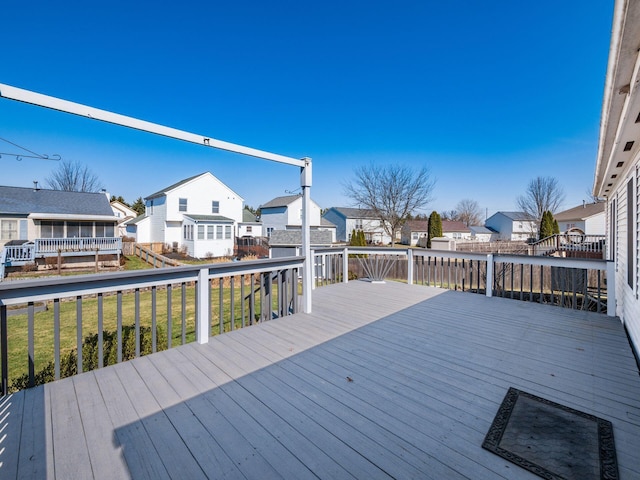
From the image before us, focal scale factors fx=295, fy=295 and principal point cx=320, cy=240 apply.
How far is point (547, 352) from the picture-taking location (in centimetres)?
329

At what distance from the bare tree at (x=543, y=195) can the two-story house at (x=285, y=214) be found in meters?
23.2

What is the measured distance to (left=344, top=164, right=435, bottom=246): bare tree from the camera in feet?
74.1

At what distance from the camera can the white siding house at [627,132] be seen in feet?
4.93

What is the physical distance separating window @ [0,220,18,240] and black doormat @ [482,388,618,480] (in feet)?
Result: 68.6

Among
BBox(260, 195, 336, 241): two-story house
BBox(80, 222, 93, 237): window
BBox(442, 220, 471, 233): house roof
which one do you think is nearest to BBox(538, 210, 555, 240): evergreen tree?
BBox(260, 195, 336, 241): two-story house

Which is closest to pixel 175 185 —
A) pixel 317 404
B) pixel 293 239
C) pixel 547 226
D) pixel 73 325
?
pixel 293 239

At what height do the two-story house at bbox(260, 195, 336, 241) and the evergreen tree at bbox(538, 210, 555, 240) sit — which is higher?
the two-story house at bbox(260, 195, 336, 241)

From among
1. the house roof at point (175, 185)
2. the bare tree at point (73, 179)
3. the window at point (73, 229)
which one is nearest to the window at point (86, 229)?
the window at point (73, 229)

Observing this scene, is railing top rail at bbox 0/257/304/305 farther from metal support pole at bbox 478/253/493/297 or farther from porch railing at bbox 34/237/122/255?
porch railing at bbox 34/237/122/255

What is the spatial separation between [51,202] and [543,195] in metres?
41.6

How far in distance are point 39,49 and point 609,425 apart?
13.7 metres

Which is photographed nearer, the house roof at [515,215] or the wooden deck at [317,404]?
the wooden deck at [317,404]

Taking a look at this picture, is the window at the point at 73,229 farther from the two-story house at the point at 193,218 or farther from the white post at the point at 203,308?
the white post at the point at 203,308

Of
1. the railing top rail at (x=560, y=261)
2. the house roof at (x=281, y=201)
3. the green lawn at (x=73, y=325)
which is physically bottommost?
the green lawn at (x=73, y=325)
